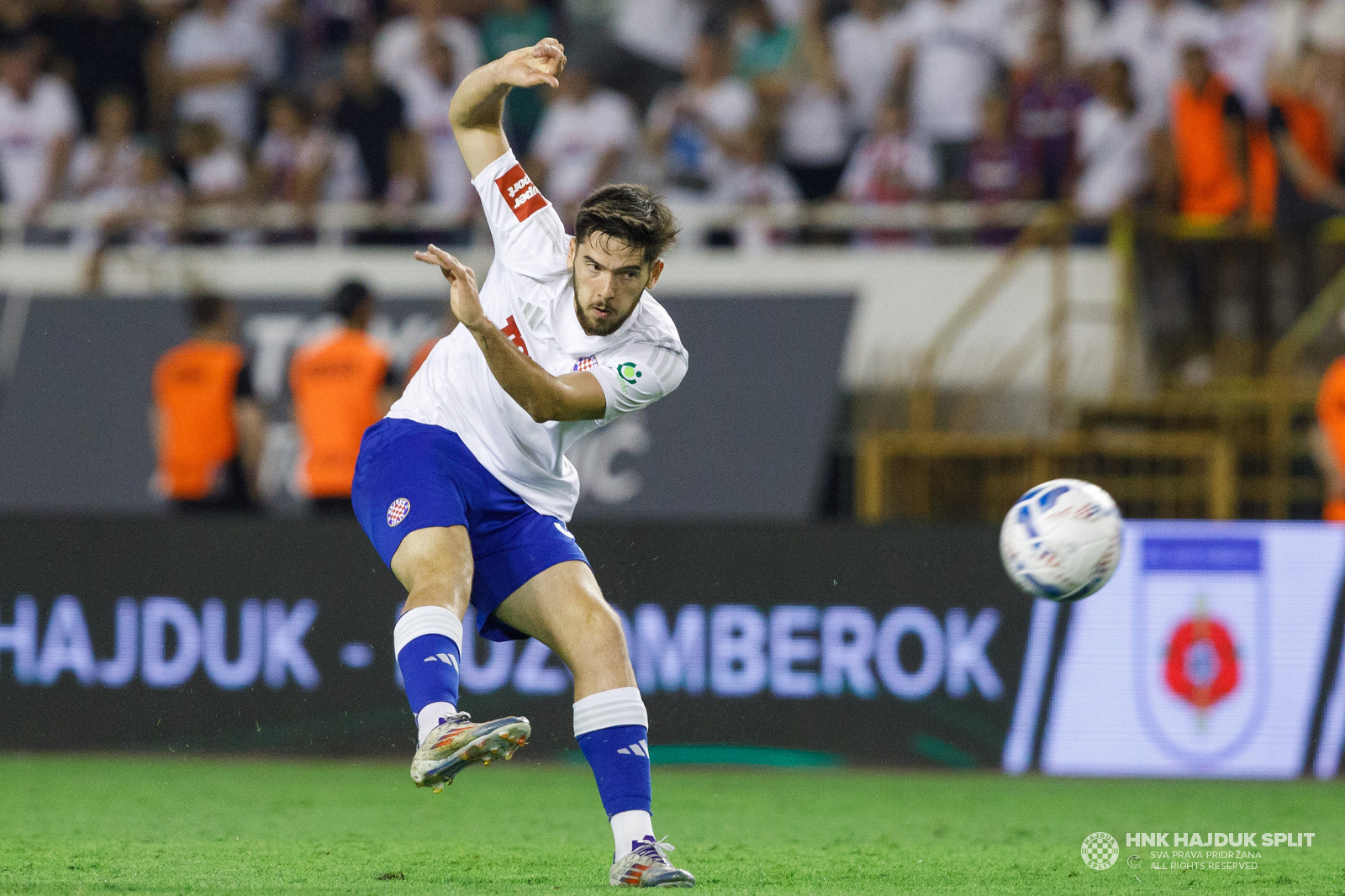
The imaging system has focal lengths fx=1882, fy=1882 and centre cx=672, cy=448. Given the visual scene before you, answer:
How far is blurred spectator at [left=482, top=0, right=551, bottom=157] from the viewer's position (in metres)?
13.8

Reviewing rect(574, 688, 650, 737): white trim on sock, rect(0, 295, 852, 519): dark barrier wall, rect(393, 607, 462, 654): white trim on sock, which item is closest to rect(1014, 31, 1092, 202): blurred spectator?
rect(0, 295, 852, 519): dark barrier wall

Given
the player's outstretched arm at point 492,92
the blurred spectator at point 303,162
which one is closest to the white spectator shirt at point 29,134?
the blurred spectator at point 303,162

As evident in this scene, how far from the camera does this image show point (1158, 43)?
1326 cm

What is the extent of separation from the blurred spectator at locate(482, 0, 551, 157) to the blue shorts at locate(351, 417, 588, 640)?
8233 mm

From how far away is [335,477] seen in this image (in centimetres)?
1013

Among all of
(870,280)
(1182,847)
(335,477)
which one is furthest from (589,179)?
(1182,847)

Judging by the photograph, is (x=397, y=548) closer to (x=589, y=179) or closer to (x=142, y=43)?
(x=589, y=179)

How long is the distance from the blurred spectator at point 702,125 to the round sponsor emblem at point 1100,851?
24.1 ft

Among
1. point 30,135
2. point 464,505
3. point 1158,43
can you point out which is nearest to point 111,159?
point 30,135

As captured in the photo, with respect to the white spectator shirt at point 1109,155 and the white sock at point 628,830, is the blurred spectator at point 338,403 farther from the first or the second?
the white spectator shirt at point 1109,155

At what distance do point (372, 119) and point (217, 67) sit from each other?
5.21ft

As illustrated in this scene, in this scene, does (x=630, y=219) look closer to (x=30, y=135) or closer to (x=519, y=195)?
(x=519, y=195)

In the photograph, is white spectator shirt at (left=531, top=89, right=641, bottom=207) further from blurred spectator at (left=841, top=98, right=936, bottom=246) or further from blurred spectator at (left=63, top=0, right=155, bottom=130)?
blurred spectator at (left=63, top=0, right=155, bottom=130)

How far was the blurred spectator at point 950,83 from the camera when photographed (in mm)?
13250
